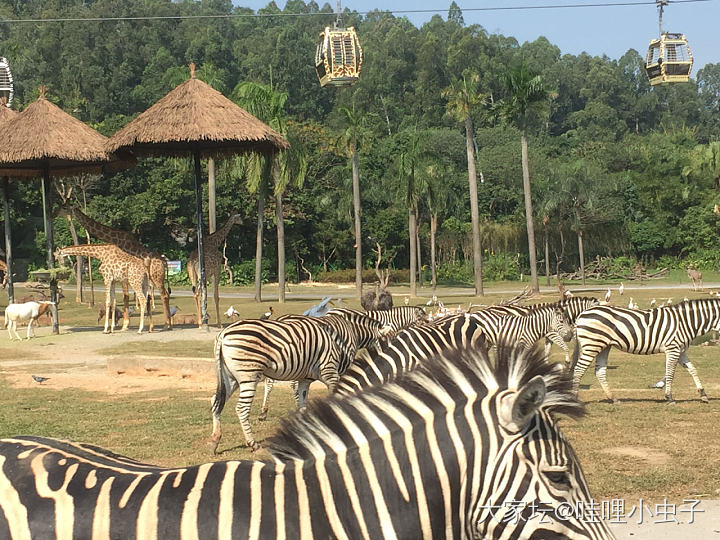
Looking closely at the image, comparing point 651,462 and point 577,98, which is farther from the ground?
point 577,98

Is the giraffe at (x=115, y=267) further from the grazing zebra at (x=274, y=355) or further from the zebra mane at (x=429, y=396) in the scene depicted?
the zebra mane at (x=429, y=396)

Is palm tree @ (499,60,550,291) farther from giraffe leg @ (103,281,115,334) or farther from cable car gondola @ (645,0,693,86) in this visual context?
giraffe leg @ (103,281,115,334)

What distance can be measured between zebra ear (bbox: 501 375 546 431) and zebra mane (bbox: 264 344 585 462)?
5.8 inches

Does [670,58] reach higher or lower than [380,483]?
higher

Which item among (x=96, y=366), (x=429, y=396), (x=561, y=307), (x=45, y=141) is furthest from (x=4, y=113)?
(x=429, y=396)

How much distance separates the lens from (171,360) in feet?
47.5

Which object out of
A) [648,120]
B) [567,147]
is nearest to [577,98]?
[648,120]

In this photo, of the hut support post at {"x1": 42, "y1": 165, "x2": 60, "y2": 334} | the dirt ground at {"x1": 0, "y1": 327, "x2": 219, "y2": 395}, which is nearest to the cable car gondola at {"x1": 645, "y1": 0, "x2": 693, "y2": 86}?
the dirt ground at {"x1": 0, "y1": 327, "x2": 219, "y2": 395}

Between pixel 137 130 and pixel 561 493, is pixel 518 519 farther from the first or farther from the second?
pixel 137 130

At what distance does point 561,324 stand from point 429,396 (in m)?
12.0

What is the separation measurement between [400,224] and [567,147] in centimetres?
2903

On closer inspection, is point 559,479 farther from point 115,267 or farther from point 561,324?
point 115,267

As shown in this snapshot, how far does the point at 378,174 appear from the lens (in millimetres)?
57188

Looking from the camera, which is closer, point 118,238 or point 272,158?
point 118,238
